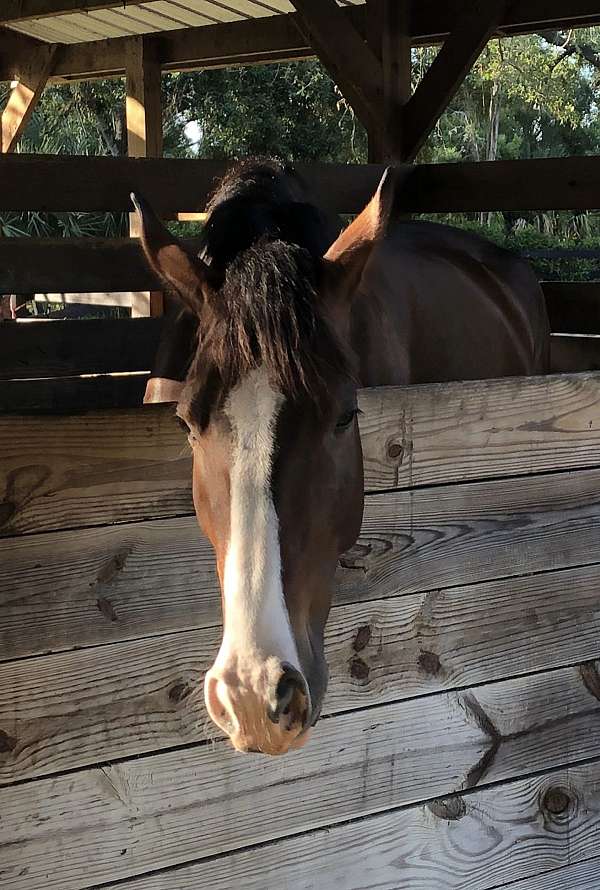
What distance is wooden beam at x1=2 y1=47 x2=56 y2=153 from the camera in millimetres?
6871

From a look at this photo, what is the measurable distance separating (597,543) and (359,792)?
0.83 meters

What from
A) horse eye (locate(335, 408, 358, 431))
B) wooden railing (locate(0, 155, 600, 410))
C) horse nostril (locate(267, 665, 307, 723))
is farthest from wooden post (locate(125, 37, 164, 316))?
horse nostril (locate(267, 665, 307, 723))

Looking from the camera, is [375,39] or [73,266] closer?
[73,266]

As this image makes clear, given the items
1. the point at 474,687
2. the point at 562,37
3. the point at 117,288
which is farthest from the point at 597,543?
the point at 562,37

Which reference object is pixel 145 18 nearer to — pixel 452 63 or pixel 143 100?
pixel 143 100

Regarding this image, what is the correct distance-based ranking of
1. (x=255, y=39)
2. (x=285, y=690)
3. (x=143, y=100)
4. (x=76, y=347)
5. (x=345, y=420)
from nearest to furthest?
(x=285, y=690)
(x=345, y=420)
(x=76, y=347)
(x=255, y=39)
(x=143, y=100)

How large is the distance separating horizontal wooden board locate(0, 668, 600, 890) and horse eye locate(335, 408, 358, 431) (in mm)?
693

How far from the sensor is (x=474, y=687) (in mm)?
2162

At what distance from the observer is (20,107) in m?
6.89

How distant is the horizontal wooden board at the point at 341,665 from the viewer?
169cm

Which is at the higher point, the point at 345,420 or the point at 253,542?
the point at 345,420

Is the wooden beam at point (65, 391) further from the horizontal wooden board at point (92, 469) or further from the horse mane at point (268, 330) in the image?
the horse mane at point (268, 330)

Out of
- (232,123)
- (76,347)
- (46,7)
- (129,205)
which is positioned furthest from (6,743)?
(232,123)

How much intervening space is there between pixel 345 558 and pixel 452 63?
2.99 meters
